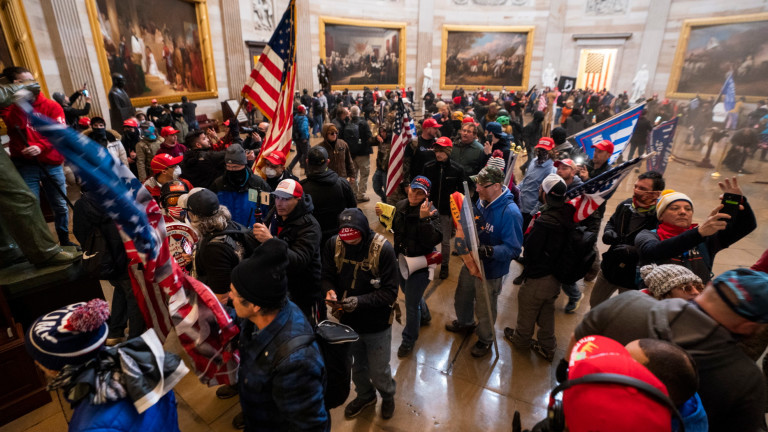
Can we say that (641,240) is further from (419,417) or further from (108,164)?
(108,164)

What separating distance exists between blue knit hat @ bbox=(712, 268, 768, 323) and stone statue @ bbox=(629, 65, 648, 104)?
24422 millimetres

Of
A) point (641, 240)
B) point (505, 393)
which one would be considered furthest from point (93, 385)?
point (641, 240)

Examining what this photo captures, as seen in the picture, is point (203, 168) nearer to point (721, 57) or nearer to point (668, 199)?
point (668, 199)

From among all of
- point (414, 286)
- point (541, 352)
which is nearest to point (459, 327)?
point (541, 352)

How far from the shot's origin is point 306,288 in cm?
313

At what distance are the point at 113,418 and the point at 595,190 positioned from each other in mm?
3579

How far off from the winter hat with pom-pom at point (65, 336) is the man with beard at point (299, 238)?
141 centimetres

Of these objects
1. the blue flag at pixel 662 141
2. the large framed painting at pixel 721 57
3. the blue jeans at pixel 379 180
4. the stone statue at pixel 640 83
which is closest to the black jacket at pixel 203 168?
the blue jeans at pixel 379 180

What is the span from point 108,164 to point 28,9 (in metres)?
9.68

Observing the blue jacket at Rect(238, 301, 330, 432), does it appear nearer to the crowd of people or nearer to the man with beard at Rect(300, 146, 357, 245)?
the crowd of people

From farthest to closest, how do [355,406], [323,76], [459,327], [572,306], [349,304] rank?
[323,76] < [572,306] < [459,327] < [355,406] < [349,304]

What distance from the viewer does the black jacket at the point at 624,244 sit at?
3.20 meters

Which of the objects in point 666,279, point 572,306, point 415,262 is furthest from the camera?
point 572,306

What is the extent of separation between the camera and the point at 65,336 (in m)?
1.45
